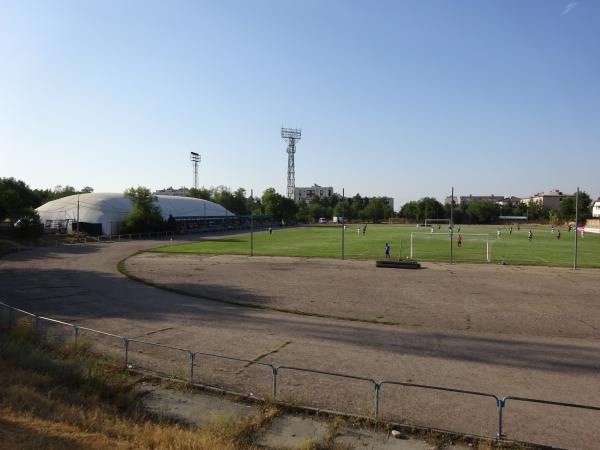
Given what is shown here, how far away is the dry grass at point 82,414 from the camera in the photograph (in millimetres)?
7867

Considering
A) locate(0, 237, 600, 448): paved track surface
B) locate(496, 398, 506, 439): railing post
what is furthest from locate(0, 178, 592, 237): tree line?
locate(496, 398, 506, 439): railing post

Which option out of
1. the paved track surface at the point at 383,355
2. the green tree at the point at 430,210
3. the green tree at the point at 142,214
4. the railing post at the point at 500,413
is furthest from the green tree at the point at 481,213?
the railing post at the point at 500,413

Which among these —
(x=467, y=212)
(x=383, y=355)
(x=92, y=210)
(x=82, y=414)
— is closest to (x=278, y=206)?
(x=467, y=212)

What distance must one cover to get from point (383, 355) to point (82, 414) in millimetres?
9101

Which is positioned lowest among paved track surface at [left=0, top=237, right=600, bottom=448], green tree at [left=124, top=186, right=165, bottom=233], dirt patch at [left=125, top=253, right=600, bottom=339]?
paved track surface at [left=0, top=237, right=600, bottom=448]

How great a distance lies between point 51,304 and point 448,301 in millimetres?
20443

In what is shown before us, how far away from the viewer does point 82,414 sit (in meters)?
9.13

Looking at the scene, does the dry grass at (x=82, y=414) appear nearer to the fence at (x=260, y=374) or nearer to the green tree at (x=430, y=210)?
the fence at (x=260, y=374)

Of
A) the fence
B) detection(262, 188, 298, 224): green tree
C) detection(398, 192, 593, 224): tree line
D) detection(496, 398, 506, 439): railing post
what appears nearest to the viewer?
detection(496, 398, 506, 439): railing post

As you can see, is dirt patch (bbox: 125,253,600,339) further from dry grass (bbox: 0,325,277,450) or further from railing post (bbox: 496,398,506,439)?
dry grass (bbox: 0,325,277,450)

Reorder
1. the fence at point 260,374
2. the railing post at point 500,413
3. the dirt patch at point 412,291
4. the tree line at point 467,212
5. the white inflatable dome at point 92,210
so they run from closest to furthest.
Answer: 1. the railing post at point 500,413
2. the fence at point 260,374
3. the dirt patch at point 412,291
4. the white inflatable dome at point 92,210
5. the tree line at point 467,212

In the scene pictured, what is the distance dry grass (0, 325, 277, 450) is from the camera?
787cm

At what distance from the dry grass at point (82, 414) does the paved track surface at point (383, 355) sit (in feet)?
7.90

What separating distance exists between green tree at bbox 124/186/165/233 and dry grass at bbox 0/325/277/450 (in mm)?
67301
